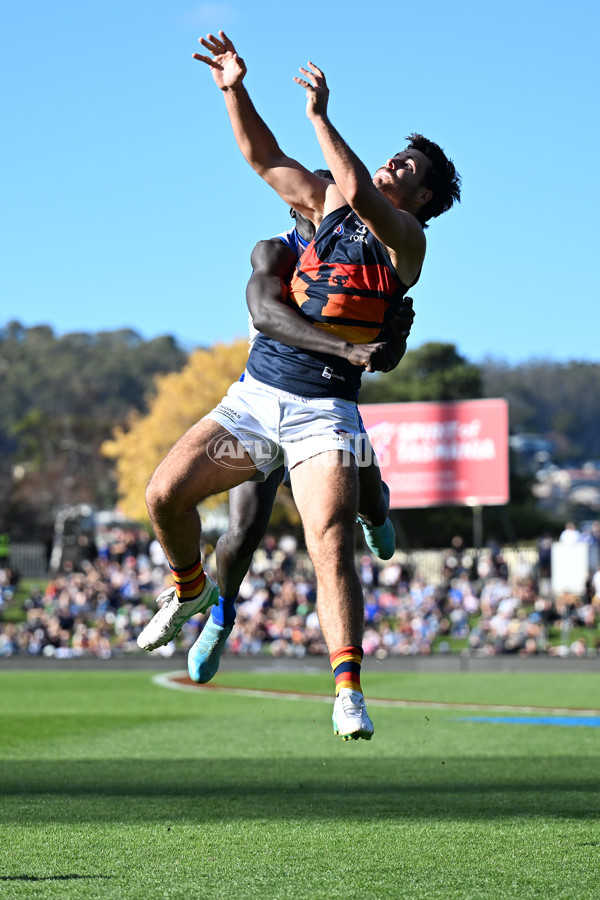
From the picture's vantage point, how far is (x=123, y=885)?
179 inches

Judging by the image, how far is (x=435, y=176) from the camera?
6.05 meters

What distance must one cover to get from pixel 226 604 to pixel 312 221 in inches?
88.1

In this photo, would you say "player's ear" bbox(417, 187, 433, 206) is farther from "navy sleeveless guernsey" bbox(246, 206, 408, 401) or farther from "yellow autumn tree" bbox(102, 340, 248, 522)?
"yellow autumn tree" bbox(102, 340, 248, 522)

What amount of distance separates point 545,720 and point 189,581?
891 cm

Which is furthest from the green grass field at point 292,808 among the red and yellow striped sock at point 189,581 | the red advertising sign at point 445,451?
the red advertising sign at point 445,451

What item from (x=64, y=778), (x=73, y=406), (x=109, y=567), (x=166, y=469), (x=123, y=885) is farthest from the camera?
(x=73, y=406)

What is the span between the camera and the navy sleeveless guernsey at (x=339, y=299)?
5.73 meters

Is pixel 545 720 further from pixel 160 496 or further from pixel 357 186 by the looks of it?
pixel 357 186

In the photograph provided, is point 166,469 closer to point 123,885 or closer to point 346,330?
point 346,330

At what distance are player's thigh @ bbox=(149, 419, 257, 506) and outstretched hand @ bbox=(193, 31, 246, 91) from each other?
1.76 metres

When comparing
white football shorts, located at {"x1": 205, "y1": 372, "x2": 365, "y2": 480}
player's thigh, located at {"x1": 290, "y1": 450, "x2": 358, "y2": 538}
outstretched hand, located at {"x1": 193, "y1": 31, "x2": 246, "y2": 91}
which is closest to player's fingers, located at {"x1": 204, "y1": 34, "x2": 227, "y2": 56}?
outstretched hand, located at {"x1": 193, "y1": 31, "x2": 246, "y2": 91}

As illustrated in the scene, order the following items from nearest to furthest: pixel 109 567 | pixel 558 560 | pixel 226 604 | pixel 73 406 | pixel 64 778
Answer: pixel 226 604 → pixel 64 778 → pixel 558 560 → pixel 109 567 → pixel 73 406

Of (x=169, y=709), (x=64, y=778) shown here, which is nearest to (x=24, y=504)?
(x=169, y=709)

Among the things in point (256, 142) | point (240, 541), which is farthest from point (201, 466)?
point (256, 142)
